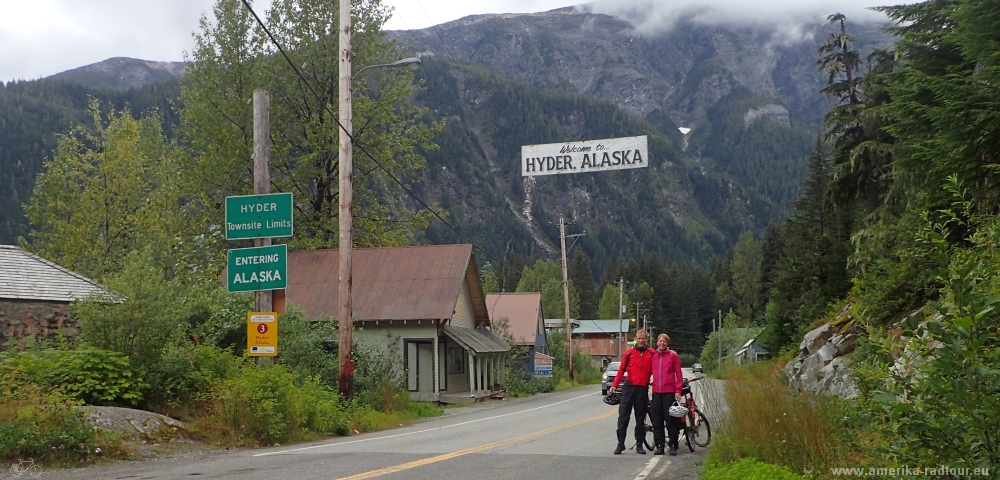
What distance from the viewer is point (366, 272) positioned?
35.0 m

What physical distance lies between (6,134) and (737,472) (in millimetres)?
157464

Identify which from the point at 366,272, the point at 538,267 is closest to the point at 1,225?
the point at 538,267

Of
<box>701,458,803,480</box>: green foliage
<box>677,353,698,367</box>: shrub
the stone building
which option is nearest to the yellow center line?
<box>701,458,803,480</box>: green foliage

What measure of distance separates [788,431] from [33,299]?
53.1ft

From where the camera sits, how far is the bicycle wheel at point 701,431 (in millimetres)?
13633

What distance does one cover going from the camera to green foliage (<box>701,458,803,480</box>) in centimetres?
835

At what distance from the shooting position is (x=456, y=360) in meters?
37.4

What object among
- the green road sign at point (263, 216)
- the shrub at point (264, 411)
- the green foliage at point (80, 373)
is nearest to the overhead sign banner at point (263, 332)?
the shrub at point (264, 411)

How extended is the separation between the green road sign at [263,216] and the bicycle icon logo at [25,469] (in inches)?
236

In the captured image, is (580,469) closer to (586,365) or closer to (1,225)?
(586,365)

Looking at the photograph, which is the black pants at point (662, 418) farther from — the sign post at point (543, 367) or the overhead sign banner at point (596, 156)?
the sign post at point (543, 367)

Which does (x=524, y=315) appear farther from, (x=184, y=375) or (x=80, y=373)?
(x=80, y=373)

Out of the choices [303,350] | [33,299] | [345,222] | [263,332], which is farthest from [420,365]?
[263,332]

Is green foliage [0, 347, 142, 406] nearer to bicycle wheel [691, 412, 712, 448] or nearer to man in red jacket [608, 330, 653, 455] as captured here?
man in red jacket [608, 330, 653, 455]
